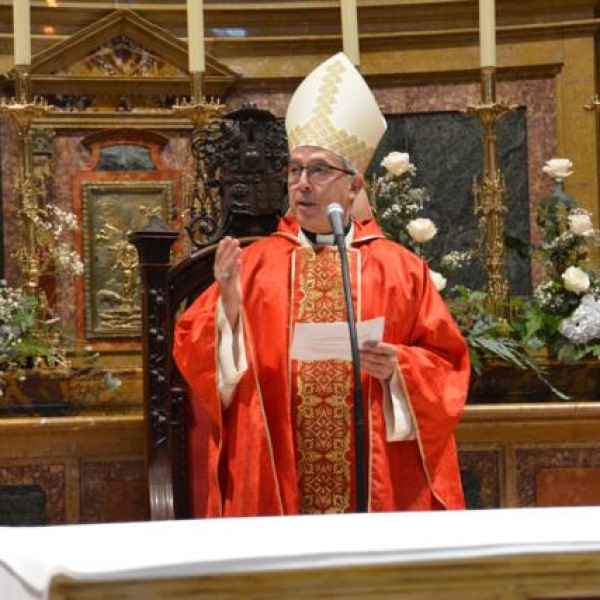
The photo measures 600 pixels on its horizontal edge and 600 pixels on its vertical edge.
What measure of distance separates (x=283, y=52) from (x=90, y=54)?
2.75 feet

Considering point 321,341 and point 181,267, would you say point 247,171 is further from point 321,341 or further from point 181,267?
point 321,341

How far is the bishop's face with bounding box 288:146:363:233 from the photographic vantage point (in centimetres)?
354

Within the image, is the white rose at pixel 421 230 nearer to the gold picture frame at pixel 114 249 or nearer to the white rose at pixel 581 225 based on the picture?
the white rose at pixel 581 225

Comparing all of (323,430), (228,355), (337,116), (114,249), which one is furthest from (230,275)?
(114,249)

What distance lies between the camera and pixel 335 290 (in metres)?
3.69

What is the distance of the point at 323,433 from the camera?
3566 millimetres

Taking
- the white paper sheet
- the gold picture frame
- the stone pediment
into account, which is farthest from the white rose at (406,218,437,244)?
the stone pediment

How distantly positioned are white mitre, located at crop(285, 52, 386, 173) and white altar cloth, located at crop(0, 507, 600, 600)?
1852 mm

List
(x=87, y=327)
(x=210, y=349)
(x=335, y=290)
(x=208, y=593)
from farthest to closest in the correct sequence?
(x=87, y=327), (x=335, y=290), (x=210, y=349), (x=208, y=593)

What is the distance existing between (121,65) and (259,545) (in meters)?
4.65

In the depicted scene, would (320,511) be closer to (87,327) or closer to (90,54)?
(87,327)

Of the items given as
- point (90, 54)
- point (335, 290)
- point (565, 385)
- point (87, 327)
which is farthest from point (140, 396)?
point (90, 54)

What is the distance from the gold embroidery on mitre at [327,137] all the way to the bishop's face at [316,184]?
0.03 m

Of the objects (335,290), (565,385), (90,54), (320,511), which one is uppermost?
(90,54)
